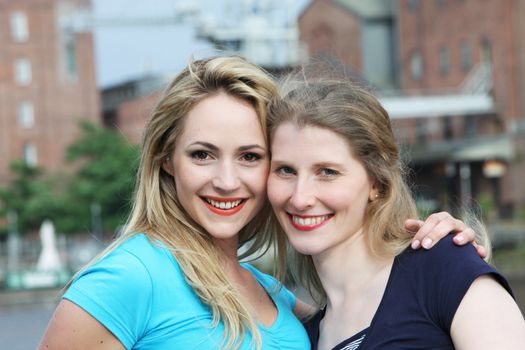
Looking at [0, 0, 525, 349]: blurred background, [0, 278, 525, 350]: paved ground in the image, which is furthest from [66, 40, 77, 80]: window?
[0, 278, 525, 350]: paved ground

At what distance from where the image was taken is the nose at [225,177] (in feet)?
10.3

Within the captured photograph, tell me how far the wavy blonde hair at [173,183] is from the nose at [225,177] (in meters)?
0.19

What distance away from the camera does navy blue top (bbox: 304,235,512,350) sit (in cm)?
271

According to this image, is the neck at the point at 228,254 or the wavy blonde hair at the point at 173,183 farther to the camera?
the neck at the point at 228,254

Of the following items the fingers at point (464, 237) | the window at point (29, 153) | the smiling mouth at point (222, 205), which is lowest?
the window at point (29, 153)

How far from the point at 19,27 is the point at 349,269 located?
49815 mm

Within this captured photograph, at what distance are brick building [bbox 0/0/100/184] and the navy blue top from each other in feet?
156

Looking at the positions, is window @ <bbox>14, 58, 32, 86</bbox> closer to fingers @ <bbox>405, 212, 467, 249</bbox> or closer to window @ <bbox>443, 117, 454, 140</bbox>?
window @ <bbox>443, 117, 454, 140</bbox>

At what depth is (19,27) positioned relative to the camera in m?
50.4

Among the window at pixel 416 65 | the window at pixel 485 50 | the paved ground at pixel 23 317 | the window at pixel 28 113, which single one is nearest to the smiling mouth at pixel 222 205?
the paved ground at pixel 23 317

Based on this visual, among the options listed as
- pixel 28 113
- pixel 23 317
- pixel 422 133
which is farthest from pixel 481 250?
pixel 28 113

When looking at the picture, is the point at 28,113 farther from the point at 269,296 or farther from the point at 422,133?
the point at 269,296

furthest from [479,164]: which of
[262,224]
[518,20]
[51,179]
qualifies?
[262,224]

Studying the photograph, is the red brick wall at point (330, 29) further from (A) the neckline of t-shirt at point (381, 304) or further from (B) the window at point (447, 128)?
(A) the neckline of t-shirt at point (381, 304)
